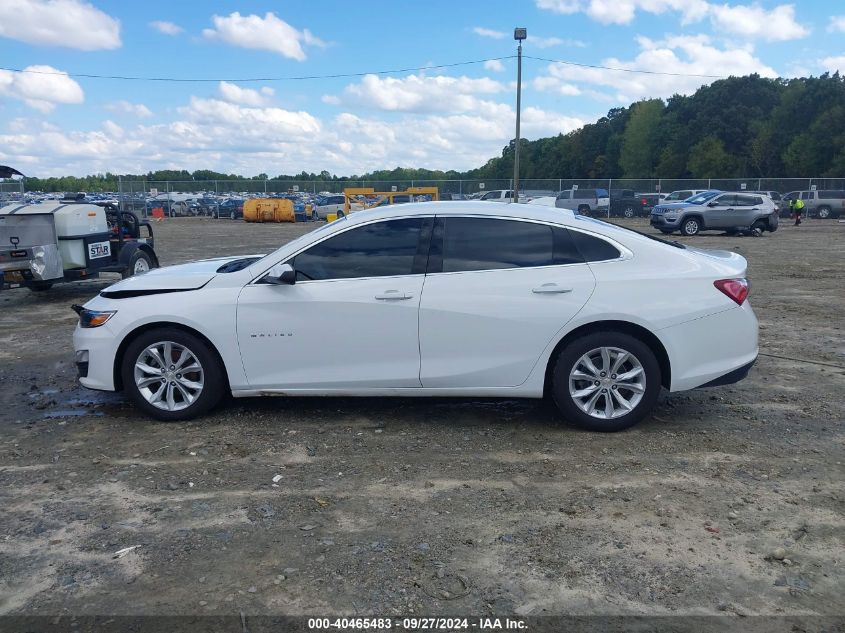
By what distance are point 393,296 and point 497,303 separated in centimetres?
74

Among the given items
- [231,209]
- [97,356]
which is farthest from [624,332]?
[231,209]

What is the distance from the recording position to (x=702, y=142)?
73.5m

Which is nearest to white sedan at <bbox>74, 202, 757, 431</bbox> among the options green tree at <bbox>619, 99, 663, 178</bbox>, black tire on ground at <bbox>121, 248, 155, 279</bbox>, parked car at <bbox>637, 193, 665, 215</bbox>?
black tire on ground at <bbox>121, 248, 155, 279</bbox>

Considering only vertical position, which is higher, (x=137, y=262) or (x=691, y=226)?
(x=137, y=262)

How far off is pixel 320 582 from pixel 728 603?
5.87ft

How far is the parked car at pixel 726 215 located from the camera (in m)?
26.7

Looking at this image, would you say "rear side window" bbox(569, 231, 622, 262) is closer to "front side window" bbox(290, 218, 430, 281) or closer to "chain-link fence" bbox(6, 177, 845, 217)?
"front side window" bbox(290, 218, 430, 281)

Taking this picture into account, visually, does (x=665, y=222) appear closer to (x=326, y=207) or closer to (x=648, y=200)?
(x=648, y=200)

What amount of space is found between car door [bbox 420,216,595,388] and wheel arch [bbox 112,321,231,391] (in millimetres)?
1524

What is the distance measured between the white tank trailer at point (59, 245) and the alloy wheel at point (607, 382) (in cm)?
884

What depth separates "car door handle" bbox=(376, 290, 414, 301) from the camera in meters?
5.11

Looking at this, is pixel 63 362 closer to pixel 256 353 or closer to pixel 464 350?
pixel 256 353

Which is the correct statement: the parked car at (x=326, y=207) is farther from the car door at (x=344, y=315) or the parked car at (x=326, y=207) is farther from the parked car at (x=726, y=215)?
the car door at (x=344, y=315)

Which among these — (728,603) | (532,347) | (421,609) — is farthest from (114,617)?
(532,347)
